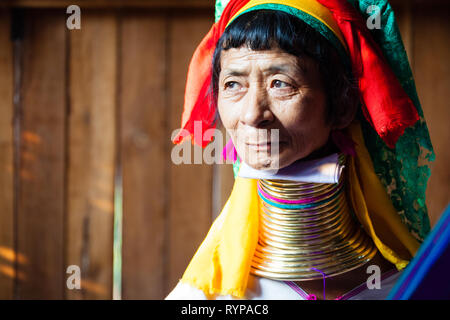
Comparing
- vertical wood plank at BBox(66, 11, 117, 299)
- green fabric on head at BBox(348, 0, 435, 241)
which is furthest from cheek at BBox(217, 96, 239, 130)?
vertical wood plank at BBox(66, 11, 117, 299)

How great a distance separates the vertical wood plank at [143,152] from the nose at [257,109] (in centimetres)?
126

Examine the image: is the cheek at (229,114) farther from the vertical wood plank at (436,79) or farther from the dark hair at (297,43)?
the vertical wood plank at (436,79)

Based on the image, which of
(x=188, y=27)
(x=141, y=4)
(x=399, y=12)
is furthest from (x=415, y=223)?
(x=141, y=4)

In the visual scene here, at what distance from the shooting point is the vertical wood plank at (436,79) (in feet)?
7.47

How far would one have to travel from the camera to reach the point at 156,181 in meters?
2.40

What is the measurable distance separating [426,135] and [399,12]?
1168 mm

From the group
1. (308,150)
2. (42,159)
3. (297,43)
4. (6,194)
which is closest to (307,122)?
(308,150)

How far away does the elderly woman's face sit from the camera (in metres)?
1.16

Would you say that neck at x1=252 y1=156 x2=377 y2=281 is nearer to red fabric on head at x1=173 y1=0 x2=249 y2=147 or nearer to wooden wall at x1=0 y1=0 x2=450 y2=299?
red fabric on head at x1=173 y1=0 x2=249 y2=147

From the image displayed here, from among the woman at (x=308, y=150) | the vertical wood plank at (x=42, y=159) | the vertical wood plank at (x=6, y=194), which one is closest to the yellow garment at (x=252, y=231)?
the woman at (x=308, y=150)

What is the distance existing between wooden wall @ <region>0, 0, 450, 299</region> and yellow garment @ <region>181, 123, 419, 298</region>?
1.03 meters

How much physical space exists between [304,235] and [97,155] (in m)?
1.48
